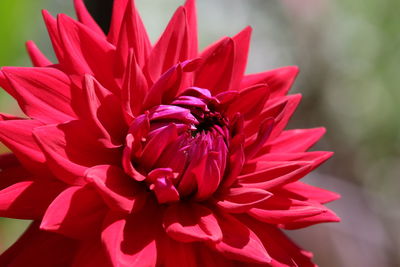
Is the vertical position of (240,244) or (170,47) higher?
(170,47)

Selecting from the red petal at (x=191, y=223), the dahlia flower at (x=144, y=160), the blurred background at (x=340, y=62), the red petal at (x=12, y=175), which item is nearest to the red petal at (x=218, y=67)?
the dahlia flower at (x=144, y=160)

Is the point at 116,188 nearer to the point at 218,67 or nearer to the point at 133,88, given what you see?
the point at 133,88

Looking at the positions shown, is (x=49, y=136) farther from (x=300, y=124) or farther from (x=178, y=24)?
(x=300, y=124)

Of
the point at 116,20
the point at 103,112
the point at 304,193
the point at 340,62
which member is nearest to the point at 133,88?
the point at 103,112

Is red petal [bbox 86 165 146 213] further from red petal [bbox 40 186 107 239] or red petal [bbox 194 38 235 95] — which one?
red petal [bbox 194 38 235 95]

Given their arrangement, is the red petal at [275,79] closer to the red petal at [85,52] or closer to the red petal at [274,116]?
the red petal at [274,116]

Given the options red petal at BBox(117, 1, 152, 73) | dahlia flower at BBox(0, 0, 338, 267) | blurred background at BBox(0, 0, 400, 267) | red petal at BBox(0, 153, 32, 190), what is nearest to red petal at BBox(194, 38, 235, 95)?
dahlia flower at BBox(0, 0, 338, 267)
